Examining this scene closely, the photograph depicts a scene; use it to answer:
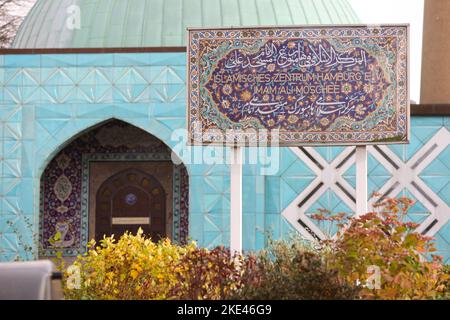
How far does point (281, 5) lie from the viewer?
18672 millimetres

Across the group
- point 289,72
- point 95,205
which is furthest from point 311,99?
point 95,205

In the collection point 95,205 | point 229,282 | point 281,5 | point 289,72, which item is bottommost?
point 229,282

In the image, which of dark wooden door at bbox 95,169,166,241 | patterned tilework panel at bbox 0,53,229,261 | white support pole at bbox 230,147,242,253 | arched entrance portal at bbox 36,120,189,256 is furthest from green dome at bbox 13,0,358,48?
white support pole at bbox 230,147,242,253

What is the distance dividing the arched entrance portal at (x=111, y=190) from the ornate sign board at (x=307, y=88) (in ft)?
18.3

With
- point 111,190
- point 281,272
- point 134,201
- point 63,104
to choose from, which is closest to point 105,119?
point 63,104

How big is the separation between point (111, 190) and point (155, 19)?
3.41 meters

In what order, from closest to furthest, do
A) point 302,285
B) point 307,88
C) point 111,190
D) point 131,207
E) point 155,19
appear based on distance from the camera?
point 302,285, point 307,88, point 131,207, point 111,190, point 155,19

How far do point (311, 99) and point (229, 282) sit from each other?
3211 millimetres

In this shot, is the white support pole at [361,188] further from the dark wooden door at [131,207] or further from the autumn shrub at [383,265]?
the dark wooden door at [131,207]

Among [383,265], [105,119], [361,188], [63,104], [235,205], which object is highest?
[63,104]

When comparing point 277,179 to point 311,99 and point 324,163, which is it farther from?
point 311,99

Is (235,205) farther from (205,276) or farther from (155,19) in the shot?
(155,19)

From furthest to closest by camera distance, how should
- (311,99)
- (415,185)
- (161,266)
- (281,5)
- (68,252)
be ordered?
(281,5) → (68,252) → (415,185) → (311,99) → (161,266)

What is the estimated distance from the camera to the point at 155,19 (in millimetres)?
18109
